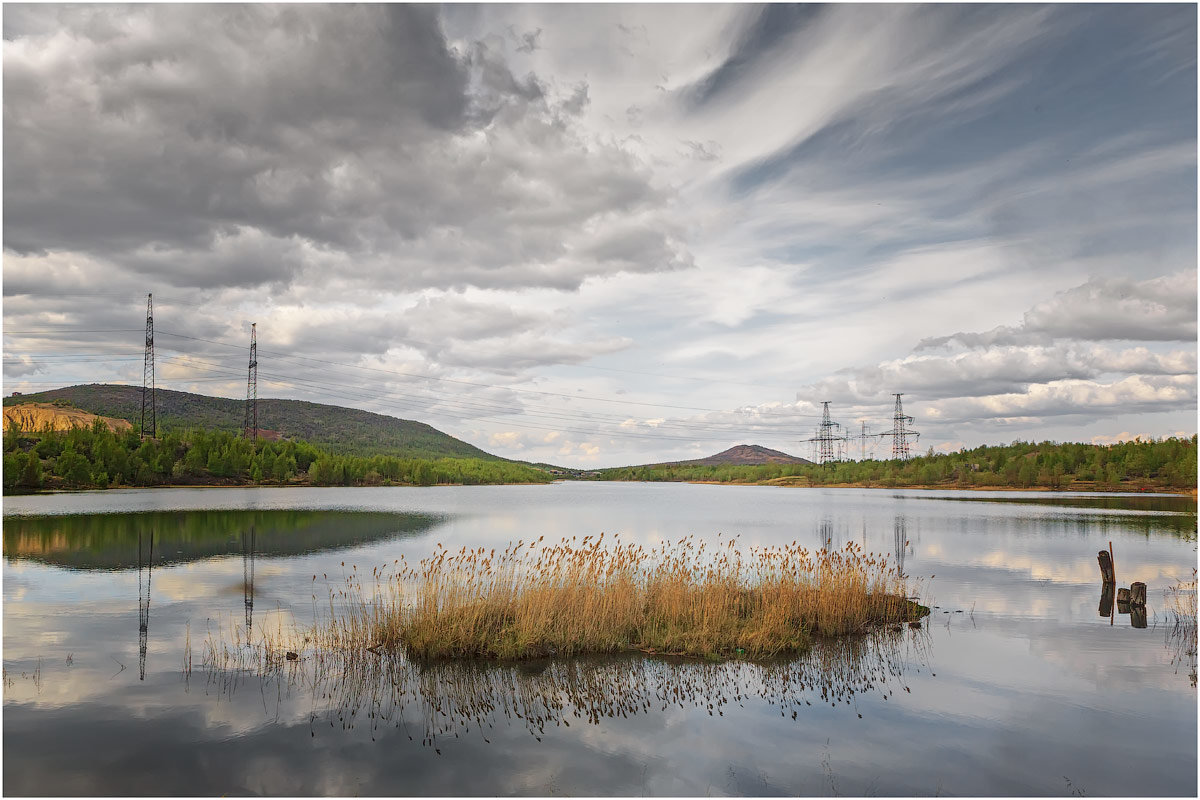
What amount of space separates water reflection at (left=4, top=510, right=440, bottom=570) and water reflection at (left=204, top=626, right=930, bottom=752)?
60.2 feet

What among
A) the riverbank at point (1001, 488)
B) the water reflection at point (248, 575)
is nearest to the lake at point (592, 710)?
the water reflection at point (248, 575)

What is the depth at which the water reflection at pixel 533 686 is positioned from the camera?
1205 cm

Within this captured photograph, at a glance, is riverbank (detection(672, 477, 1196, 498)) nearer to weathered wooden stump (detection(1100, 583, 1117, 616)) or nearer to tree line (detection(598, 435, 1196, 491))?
tree line (detection(598, 435, 1196, 491))

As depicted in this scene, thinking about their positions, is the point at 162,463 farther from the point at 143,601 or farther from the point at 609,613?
the point at 609,613

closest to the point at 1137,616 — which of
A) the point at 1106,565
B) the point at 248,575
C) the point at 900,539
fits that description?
the point at 1106,565

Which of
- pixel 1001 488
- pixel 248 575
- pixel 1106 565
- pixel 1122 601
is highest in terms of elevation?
pixel 1106 565

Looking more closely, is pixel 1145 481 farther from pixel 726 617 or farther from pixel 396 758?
pixel 396 758

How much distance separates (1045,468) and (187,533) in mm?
148306

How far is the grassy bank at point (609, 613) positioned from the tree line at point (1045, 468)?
4678 inches

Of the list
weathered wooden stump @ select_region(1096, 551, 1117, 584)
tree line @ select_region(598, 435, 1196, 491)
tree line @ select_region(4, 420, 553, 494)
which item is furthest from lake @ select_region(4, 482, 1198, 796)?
tree line @ select_region(598, 435, 1196, 491)

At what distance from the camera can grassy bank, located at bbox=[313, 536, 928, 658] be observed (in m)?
15.6

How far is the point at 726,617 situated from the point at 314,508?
5693 cm

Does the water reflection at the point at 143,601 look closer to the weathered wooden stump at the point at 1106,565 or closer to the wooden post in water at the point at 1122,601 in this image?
the wooden post in water at the point at 1122,601

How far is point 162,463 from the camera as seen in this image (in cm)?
10769
